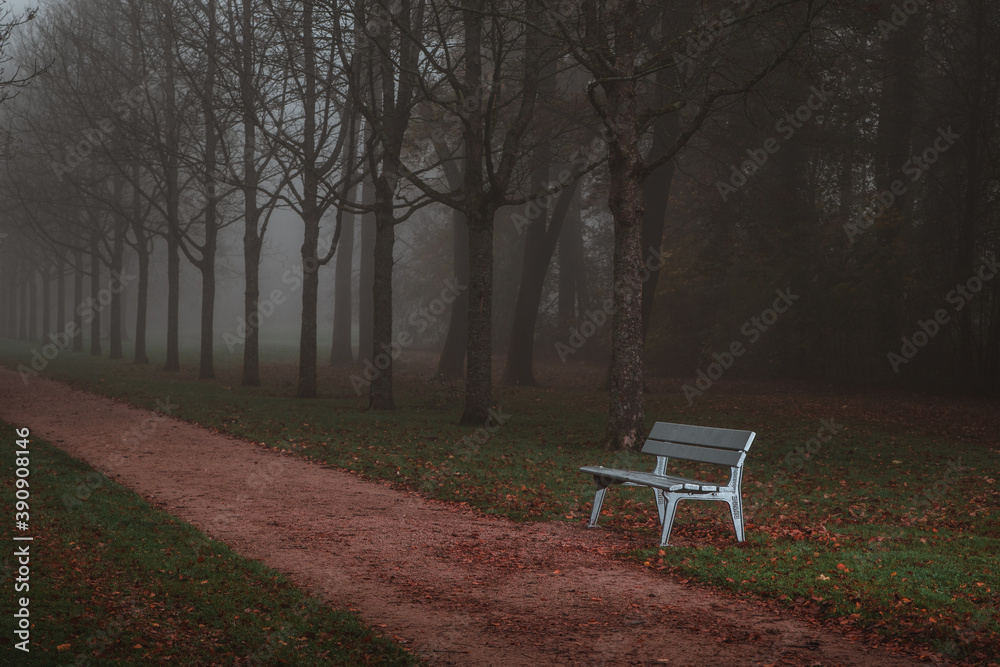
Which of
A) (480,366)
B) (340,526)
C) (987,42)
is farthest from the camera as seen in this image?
(987,42)

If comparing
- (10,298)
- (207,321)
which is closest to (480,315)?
(207,321)

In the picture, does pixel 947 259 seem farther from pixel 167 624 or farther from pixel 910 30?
pixel 167 624

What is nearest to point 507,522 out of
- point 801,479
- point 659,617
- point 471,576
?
point 471,576

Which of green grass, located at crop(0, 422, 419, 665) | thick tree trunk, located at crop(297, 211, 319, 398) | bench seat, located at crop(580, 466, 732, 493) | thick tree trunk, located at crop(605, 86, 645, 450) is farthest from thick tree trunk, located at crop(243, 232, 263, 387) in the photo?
bench seat, located at crop(580, 466, 732, 493)

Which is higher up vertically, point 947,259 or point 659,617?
point 947,259

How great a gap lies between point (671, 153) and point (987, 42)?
17150mm

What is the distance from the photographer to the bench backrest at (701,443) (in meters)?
7.57

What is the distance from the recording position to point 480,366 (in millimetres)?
15852

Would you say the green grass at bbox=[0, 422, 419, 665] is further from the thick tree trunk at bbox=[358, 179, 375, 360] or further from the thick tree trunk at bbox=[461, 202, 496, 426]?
the thick tree trunk at bbox=[358, 179, 375, 360]

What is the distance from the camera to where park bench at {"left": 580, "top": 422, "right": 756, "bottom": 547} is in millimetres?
7480

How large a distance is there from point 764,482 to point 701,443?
3537 millimetres

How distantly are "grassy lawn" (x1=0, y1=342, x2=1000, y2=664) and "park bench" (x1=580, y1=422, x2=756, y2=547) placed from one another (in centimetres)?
34

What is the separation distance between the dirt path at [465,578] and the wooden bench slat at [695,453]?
40.8 inches

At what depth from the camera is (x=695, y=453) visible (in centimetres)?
808
